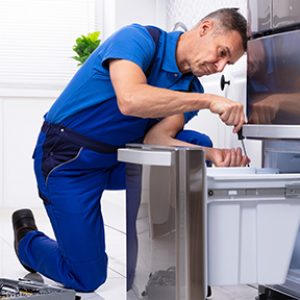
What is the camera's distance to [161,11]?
13.5 feet

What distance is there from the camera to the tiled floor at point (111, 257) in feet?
6.93

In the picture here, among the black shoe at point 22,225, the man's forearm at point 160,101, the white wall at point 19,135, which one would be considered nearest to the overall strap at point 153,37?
the man's forearm at point 160,101

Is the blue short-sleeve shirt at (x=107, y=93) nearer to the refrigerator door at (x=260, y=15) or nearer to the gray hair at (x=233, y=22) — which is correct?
the gray hair at (x=233, y=22)

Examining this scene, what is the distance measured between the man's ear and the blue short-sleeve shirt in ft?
0.36

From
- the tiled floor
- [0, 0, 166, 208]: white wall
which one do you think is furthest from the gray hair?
[0, 0, 166, 208]: white wall

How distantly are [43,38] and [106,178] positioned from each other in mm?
2400

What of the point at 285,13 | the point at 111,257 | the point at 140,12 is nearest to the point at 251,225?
the point at 285,13

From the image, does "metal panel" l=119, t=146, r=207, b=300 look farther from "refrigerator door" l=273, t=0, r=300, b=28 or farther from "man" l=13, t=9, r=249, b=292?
"refrigerator door" l=273, t=0, r=300, b=28

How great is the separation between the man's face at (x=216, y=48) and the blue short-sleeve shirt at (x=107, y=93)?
0.34 feet

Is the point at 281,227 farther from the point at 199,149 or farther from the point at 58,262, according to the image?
the point at 58,262

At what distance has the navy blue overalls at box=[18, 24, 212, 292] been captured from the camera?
2.05 m

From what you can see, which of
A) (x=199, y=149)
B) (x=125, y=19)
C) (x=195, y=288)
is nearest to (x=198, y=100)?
(x=199, y=149)

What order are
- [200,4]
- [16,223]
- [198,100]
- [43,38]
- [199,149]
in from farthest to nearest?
[43,38] → [200,4] → [16,223] → [198,100] → [199,149]

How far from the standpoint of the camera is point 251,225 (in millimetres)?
1433
